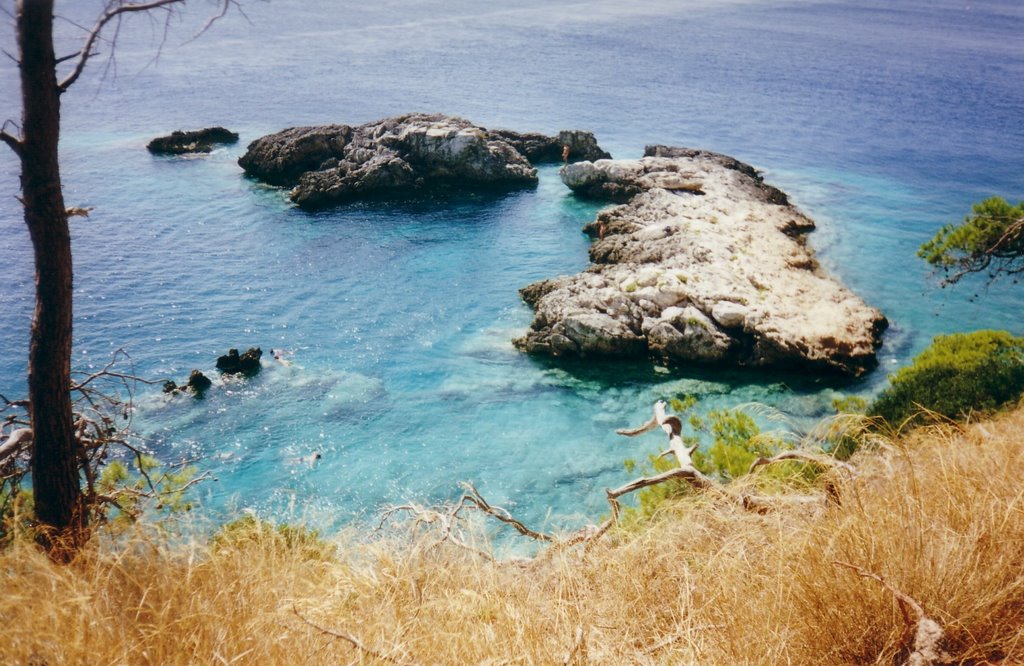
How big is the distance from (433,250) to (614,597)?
33.0 metres

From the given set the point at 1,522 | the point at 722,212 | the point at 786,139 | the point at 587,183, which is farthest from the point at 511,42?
the point at 1,522

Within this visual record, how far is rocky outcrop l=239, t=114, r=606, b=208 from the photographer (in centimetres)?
Result: 4481

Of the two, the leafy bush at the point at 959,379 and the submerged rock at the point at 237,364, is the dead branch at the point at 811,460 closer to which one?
the leafy bush at the point at 959,379

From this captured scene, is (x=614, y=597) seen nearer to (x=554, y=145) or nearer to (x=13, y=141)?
(x=13, y=141)

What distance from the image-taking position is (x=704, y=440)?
1980 centimetres

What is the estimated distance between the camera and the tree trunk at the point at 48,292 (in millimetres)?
5988

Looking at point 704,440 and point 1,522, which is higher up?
point 1,522

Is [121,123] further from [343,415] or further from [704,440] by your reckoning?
[704,440]

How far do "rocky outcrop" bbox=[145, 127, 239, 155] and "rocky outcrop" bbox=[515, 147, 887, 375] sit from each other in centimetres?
3578

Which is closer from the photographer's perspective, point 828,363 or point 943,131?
point 828,363

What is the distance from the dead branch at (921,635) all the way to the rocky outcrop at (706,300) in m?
21.4

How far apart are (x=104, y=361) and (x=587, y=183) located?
31.0 m

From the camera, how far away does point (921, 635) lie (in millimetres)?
3777

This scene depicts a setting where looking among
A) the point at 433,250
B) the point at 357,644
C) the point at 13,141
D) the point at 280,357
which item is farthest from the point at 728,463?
the point at 433,250
